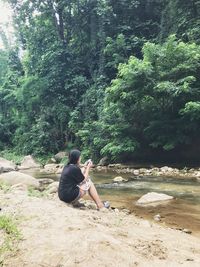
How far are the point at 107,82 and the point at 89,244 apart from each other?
20.2 metres

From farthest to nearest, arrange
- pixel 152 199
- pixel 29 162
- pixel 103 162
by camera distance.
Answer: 1. pixel 29 162
2. pixel 103 162
3. pixel 152 199

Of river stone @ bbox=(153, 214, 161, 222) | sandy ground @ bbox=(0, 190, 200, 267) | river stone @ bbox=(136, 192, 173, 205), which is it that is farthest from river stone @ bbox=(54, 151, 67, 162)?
sandy ground @ bbox=(0, 190, 200, 267)

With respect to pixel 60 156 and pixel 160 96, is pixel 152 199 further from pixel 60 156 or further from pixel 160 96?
pixel 60 156

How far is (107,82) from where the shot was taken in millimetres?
23719

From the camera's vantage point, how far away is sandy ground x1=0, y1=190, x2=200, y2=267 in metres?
3.70

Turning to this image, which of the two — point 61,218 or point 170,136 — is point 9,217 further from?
point 170,136

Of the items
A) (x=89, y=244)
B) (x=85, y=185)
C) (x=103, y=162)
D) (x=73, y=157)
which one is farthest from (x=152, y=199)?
(x=103, y=162)

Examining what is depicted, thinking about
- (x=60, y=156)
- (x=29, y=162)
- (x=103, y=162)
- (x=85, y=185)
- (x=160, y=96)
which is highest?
(x=160, y=96)

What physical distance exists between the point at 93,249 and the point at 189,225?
10.1ft

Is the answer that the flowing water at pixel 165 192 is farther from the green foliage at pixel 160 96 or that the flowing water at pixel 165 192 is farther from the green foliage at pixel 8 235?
the green foliage at pixel 160 96

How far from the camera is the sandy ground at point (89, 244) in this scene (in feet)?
12.1

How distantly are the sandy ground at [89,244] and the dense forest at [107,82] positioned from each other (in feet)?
34.8

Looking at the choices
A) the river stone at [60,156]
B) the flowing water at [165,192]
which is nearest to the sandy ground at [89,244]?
the flowing water at [165,192]

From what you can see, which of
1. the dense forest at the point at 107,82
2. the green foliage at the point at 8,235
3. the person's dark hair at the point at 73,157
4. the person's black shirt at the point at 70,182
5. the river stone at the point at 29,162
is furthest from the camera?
the river stone at the point at 29,162
